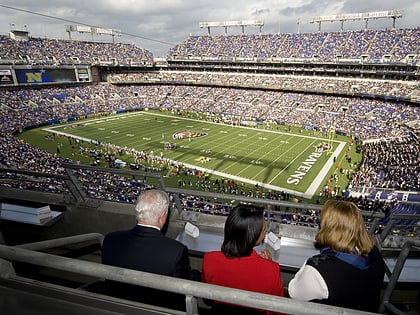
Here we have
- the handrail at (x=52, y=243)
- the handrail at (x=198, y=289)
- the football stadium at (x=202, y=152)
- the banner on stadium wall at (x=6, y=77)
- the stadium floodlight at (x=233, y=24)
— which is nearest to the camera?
the handrail at (x=198, y=289)

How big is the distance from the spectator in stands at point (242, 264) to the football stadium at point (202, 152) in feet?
0.63

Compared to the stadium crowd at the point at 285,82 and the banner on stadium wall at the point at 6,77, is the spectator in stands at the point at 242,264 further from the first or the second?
the banner on stadium wall at the point at 6,77

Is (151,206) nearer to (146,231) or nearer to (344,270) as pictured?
(146,231)

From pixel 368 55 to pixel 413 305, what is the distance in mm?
55341

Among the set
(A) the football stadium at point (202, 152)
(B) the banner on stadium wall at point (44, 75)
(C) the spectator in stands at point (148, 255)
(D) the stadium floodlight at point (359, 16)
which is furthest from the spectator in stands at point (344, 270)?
(D) the stadium floodlight at point (359, 16)

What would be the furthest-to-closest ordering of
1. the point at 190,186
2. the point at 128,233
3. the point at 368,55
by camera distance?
the point at 368,55, the point at 190,186, the point at 128,233

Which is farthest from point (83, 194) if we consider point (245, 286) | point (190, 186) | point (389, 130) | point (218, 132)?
point (389, 130)

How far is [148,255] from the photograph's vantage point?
2.14m

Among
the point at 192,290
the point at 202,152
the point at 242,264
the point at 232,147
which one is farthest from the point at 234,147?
the point at 192,290

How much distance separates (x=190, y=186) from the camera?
23359 mm

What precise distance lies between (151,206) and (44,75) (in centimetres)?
6233

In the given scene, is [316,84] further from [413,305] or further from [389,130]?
[413,305]

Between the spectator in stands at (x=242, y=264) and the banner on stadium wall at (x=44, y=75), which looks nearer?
the spectator in stands at (x=242, y=264)

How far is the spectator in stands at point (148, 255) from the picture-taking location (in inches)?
82.8
